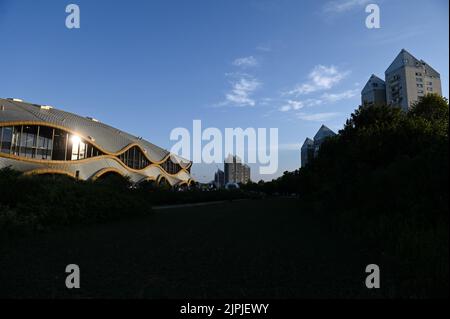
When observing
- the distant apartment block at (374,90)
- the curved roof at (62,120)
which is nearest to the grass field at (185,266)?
the curved roof at (62,120)

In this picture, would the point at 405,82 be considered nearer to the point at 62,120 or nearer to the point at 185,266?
the point at 62,120

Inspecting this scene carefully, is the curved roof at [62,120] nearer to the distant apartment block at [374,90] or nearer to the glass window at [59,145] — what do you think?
the glass window at [59,145]

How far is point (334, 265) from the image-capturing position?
277 inches

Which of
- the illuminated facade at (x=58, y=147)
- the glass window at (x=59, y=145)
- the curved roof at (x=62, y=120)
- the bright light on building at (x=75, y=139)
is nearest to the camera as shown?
the illuminated facade at (x=58, y=147)

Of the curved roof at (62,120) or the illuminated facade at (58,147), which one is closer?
the illuminated facade at (58,147)

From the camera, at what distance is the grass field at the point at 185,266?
5309mm

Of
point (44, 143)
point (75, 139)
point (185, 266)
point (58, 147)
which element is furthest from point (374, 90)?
point (185, 266)

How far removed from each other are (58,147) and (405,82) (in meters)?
74.8

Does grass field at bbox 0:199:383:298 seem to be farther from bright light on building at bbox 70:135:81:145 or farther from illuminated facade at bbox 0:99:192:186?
bright light on building at bbox 70:135:81:145

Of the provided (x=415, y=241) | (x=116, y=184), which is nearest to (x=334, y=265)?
(x=415, y=241)

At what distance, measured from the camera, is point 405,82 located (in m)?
71.8

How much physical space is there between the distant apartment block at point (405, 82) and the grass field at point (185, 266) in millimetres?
72582
